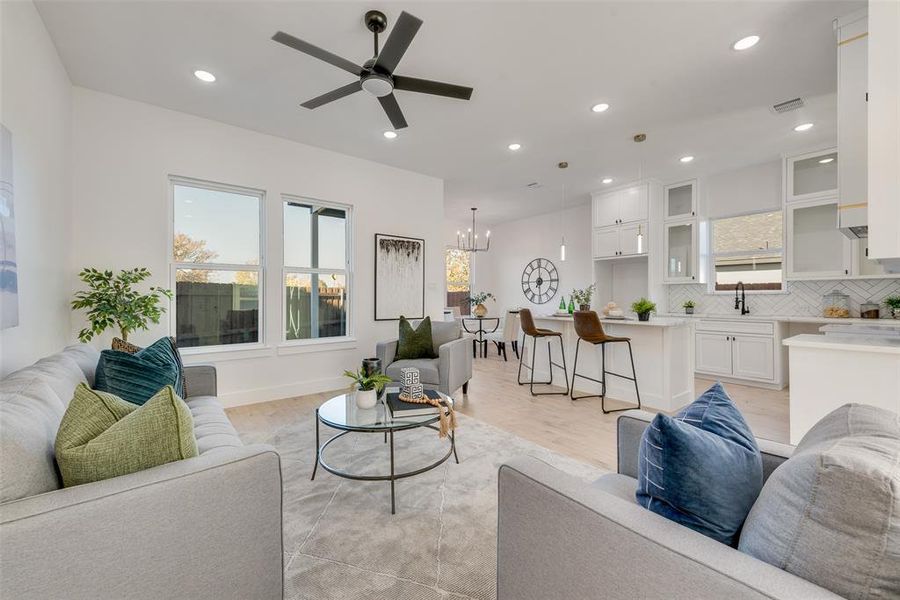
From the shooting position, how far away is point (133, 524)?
3.01ft

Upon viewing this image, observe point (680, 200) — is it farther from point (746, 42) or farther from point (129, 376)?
point (129, 376)

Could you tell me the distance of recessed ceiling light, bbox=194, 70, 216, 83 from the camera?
9.51 ft

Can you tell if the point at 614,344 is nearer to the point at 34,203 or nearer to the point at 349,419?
the point at 349,419

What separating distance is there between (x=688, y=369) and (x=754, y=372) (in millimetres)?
1499

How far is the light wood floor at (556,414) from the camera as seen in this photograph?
2846 millimetres

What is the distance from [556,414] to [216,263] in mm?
3757

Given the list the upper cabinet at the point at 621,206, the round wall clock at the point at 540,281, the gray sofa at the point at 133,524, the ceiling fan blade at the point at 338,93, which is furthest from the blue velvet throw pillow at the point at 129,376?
the round wall clock at the point at 540,281

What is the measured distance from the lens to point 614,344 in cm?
409

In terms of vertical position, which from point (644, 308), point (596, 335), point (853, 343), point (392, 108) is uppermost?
point (392, 108)

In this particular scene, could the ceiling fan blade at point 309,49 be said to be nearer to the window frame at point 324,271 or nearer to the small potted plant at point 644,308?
the window frame at point 324,271

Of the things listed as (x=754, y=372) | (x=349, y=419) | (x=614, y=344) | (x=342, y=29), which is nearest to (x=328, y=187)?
(x=342, y=29)

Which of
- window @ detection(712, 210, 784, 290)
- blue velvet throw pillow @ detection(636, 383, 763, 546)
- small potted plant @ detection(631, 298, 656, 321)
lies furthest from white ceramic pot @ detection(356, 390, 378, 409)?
window @ detection(712, 210, 784, 290)

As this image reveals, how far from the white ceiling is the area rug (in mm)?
2736

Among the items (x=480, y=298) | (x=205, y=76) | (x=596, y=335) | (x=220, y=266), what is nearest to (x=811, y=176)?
(x=596, y=335)
